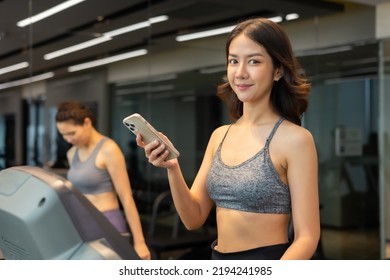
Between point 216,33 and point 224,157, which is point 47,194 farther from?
point 216,33

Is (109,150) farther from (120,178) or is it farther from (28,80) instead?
(28,80)

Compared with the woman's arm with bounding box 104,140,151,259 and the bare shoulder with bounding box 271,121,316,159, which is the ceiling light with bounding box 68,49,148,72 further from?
the bare shoulder with bounding box 271,121,316,159

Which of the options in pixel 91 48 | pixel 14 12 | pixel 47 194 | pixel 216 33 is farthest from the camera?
pixel 216 33

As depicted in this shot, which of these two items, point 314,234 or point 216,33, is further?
point 216,33

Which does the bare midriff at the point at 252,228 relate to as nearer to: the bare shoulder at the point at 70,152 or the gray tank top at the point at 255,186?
the gray tank top at the point at 255,186

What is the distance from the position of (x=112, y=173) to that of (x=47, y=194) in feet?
6.03

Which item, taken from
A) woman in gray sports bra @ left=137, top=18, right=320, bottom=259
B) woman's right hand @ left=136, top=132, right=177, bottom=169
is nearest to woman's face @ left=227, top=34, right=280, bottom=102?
woman in gray sports bra @ left=137, top=18, right=320, bottom=259

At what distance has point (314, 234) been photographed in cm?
138

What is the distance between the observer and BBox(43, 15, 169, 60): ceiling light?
3432 mm

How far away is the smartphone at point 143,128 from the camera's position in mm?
1231

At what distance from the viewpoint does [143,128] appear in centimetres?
125

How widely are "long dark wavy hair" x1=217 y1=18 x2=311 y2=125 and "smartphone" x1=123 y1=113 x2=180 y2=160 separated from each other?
38 cm

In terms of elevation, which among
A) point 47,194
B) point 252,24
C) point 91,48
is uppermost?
point 91,48
